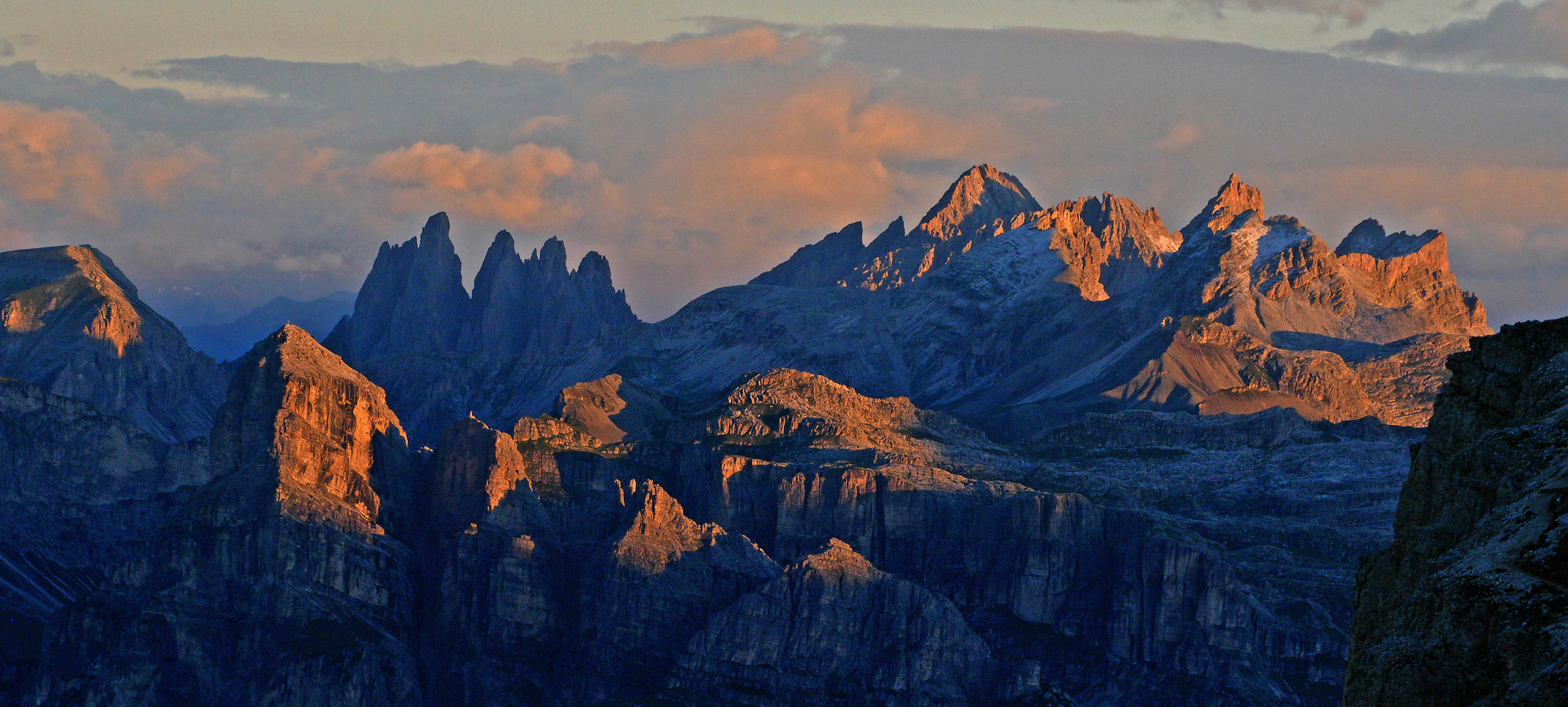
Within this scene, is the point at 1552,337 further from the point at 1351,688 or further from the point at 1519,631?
the point at 1519,631

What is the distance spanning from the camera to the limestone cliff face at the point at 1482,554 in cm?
7319

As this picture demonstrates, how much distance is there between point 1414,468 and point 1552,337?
7601 mm

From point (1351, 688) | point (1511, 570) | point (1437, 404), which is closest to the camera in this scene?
point (1511, 570)

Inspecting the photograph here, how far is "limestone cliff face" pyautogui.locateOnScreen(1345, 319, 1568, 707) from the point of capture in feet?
240

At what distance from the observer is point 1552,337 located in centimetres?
9725

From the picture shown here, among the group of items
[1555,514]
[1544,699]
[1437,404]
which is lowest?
[1544,699]

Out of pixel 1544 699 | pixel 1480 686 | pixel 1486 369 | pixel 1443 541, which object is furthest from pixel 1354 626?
pixel 1544 699

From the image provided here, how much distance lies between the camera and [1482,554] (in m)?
78.5

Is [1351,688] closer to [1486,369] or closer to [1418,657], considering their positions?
[1418,657]

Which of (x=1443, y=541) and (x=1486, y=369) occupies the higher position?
(x=1486, y=369)

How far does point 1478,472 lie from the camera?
91.3 meters

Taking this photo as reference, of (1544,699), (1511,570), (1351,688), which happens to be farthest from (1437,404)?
(1544,699)

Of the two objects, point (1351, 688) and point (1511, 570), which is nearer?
point (1511, 570)

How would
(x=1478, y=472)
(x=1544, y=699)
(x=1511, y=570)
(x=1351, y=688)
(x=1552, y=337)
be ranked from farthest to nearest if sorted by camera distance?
(x=1552, y=337) < (x=1478, y=472) < (x=1351, y=688) < (x=1511, y=570) < (x=1544, y=699)
